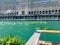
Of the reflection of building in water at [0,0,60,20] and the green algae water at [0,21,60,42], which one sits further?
the reflection of building in water at [0,0,60,20]

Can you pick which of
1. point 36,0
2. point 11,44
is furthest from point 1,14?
point 11,44

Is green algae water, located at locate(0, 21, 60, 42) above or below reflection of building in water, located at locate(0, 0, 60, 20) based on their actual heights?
above

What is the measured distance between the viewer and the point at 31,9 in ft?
303

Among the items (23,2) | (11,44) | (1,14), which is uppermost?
(11,44)

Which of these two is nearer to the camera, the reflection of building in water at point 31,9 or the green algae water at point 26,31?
the green algae water at point 26,31

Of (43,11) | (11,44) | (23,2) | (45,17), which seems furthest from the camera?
(23,2)

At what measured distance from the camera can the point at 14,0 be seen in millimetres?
98438

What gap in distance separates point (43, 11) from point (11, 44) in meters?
81.6

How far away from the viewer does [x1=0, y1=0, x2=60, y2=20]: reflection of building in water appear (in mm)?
83938

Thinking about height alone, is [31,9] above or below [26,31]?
below

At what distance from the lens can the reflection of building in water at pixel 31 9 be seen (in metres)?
83.9

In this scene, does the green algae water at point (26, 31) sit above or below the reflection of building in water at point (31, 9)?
above

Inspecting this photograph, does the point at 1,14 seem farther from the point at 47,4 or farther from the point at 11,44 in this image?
the point at 11,44

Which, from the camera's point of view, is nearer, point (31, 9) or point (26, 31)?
point (26, 31)
